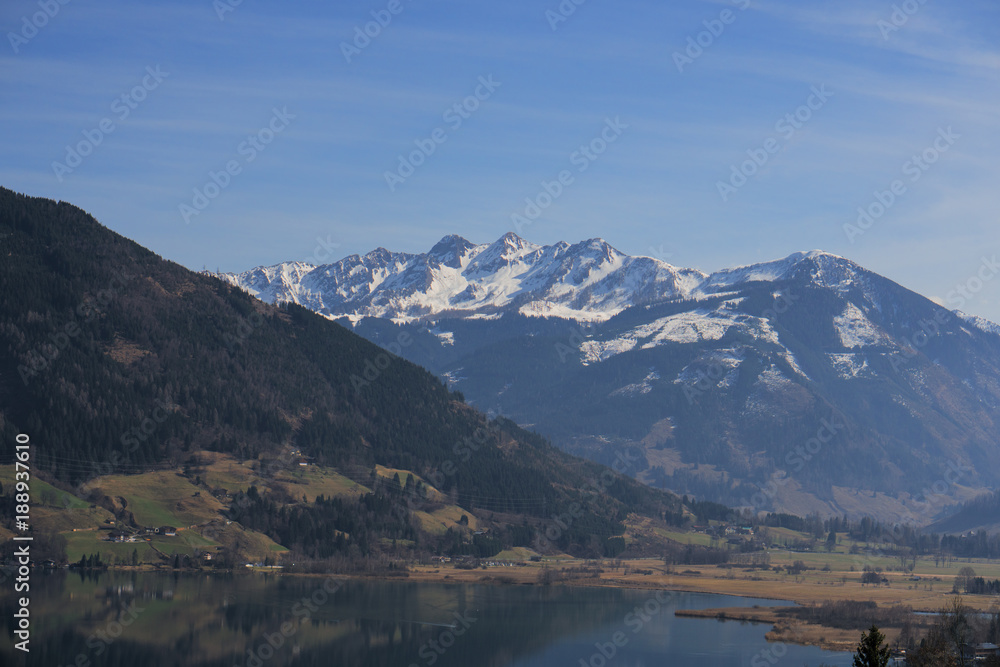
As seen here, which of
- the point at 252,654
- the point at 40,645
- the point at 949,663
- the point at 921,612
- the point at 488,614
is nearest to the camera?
the point at 949,663

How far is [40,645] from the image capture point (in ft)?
414

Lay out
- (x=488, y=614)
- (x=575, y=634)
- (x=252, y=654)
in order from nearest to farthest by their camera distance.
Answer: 1. (x=252, y=654)
2. (x=575, y=634)
3. (x=488, y=614)

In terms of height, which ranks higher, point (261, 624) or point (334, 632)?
point (261, 624)

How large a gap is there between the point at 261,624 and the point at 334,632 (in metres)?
10.7

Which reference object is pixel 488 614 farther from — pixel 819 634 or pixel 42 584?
pixel 42 584

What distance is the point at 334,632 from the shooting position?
155000 millimetres

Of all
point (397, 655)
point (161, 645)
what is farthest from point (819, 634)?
point (161, 645)

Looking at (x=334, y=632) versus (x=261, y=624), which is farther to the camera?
(x=334, y=632)

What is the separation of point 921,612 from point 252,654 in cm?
12511

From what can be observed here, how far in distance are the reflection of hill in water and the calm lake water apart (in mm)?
184

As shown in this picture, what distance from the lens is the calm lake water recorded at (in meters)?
133

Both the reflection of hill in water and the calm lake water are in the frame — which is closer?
the reflection of hill in water

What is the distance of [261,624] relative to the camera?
6088 inches

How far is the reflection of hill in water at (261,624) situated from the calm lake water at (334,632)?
0.18 meters
